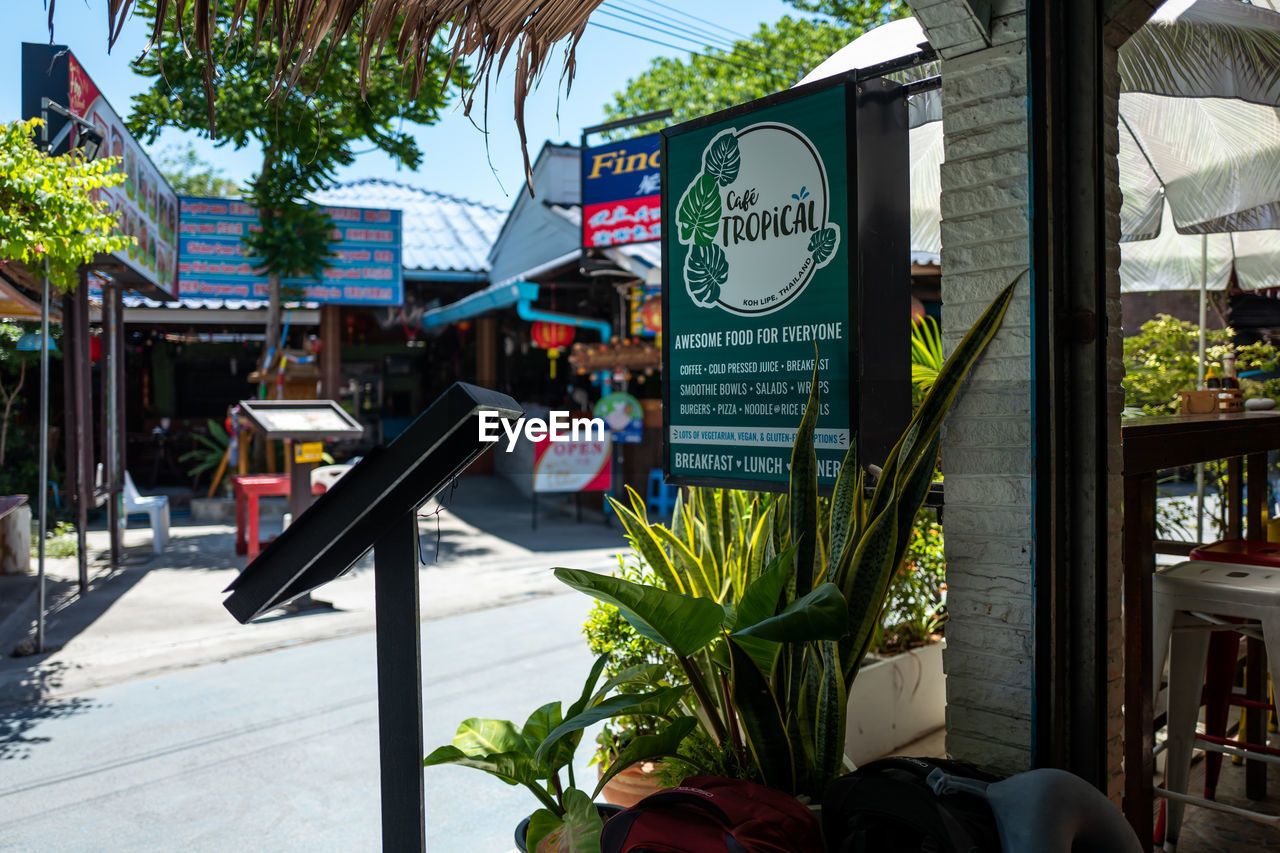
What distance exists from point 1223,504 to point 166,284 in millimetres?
8401

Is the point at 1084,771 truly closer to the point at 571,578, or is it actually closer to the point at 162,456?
the point at 571,578

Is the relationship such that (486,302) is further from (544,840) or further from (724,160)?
(544,840)

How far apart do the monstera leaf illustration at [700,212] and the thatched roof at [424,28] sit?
1.44 feet

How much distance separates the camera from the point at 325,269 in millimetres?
10828

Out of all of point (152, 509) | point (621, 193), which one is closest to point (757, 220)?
point (621, 193)

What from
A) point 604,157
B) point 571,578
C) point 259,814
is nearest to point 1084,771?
point 571,578

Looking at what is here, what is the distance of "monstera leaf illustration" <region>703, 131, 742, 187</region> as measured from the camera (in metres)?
2.41

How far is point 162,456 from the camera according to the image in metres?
13.7

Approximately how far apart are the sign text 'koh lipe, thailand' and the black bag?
0.77 m

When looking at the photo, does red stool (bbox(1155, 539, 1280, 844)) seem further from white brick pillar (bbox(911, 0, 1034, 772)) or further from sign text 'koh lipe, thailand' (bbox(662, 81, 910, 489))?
sign text 'koh lipe, thailand' (bbox(662, 81, 910, 489))

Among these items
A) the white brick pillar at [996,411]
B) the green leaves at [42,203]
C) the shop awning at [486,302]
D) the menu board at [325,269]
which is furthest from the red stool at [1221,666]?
the menu board at [325,269]

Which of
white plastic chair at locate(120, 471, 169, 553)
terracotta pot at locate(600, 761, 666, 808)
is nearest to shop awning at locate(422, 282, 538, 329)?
white plastic chair at locate(120, 471, 169, 553)

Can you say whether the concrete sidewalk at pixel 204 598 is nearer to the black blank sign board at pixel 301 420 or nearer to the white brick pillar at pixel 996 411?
the black blank sign board at pixel 301 420

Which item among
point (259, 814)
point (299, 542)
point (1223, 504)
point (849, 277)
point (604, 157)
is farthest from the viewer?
point (604, 157)
